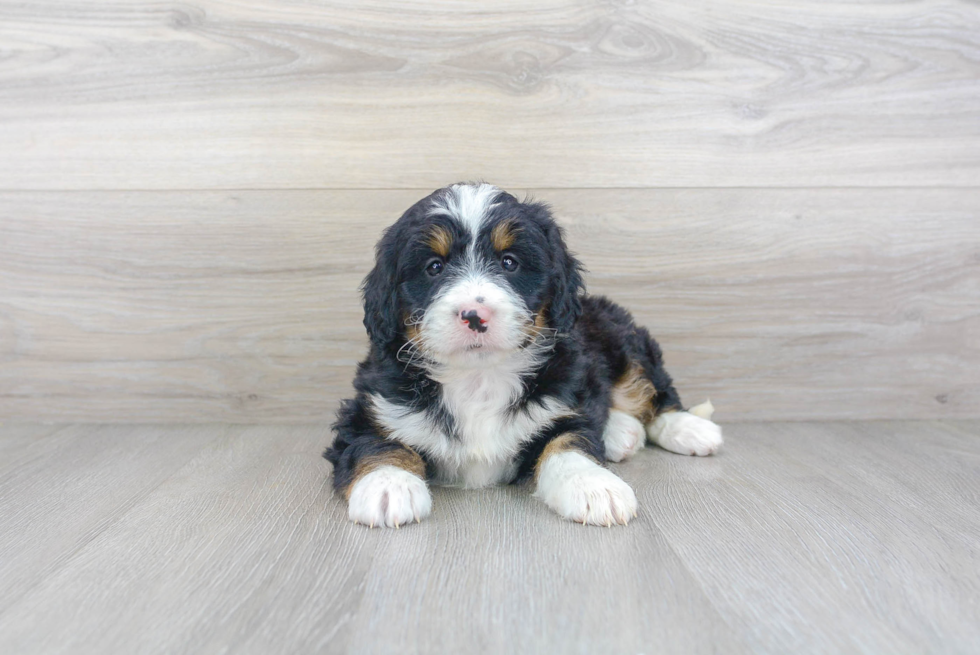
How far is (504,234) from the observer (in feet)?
6.56

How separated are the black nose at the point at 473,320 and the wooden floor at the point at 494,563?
0.51 metres

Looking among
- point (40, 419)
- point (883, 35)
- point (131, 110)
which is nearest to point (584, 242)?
point (883, 35)

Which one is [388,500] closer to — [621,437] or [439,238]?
[439,238]

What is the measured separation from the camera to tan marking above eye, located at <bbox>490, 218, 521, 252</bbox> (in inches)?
78.4

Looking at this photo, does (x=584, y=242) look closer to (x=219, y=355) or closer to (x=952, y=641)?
(x=219, y=355)

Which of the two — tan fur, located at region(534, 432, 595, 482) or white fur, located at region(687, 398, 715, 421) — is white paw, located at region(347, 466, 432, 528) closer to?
tan fur, located at region(534, 432, 595, 482)

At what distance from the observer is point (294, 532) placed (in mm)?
1845

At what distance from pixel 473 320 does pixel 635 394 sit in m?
1.09

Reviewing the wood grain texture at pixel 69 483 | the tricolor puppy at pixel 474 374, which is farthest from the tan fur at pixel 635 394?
the wood grain texture at pixel 69 483

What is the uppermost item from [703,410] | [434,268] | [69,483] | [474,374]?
[434,268]

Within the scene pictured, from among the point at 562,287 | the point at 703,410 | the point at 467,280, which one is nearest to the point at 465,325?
the point at 467,280

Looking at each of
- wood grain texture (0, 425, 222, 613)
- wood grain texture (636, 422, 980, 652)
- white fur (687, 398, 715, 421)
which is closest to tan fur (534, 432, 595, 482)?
wood grain texture (636, 422, 980, 652)

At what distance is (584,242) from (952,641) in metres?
1.97

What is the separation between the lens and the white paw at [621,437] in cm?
252
